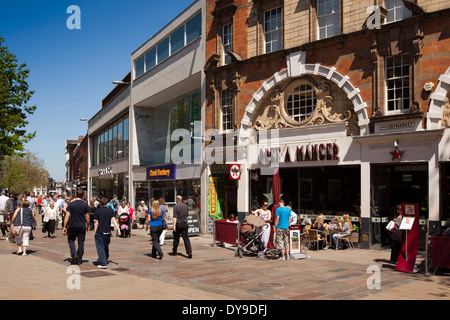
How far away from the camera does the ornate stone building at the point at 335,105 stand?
14766 mm

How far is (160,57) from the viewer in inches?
1178

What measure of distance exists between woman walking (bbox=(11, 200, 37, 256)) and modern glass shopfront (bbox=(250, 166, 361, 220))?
8799 mm

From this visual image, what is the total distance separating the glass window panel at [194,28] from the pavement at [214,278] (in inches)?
546

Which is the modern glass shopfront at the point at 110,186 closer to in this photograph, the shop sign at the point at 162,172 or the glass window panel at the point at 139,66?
the shop sign at the point at 162,172

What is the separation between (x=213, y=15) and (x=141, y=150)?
14.1 metres

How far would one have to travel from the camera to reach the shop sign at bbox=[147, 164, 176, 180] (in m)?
27.3

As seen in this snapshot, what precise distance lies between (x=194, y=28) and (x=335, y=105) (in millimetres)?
10959

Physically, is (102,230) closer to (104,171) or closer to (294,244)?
(294,244)

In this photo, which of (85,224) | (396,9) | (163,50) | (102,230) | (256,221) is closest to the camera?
(102,230)

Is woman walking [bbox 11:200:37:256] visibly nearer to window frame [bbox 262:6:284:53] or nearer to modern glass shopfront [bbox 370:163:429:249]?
modern glass shopfront [bbox 370:163:429:249]

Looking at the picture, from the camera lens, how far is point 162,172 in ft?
93.9

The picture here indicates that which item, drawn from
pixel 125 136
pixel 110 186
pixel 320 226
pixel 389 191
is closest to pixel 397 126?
pixel 389 191

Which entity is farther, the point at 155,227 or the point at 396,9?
the point at 396,9

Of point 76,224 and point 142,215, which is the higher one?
point 76,224
